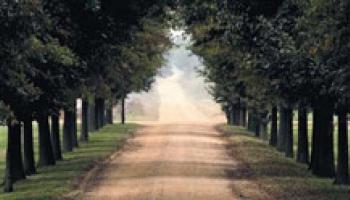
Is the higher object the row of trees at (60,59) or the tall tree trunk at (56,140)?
the row of trees at (60,59)

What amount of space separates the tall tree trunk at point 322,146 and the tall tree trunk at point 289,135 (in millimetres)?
9915

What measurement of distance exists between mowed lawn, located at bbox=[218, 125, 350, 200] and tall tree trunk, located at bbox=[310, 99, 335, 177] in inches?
18.5

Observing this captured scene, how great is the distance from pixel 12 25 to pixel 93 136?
141ft

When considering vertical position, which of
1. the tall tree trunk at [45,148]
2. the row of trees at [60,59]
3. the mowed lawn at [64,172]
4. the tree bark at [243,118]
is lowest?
the mowed lawn at [64,172]

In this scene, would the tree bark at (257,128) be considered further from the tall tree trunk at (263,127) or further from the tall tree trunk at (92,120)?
the tall tree trunk at (92,120)

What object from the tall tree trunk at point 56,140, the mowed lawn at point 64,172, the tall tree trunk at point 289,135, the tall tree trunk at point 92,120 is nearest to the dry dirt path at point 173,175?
the mowed lawn at point 64,172

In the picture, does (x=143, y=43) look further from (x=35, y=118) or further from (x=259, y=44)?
(x=259, y=44)

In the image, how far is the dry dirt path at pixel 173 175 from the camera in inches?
981

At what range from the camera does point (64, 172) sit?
3288 centimetres

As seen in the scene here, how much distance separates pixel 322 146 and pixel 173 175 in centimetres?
526

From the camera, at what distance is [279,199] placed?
77.1 ft

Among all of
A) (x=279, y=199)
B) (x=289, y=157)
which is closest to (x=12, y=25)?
(x=279, y=199)

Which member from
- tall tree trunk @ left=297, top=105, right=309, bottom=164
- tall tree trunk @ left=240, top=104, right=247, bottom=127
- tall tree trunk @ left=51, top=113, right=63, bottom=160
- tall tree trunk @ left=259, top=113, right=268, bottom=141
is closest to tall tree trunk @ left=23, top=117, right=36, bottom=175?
tall tree trunk @ left=51, top=113, right=63, bottom=160

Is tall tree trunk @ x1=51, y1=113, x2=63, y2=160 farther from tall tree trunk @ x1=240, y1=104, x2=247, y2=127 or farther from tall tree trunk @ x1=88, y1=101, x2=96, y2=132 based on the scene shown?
tall tree trunk @ x1=240, y1=104, x2=247, y2=127
